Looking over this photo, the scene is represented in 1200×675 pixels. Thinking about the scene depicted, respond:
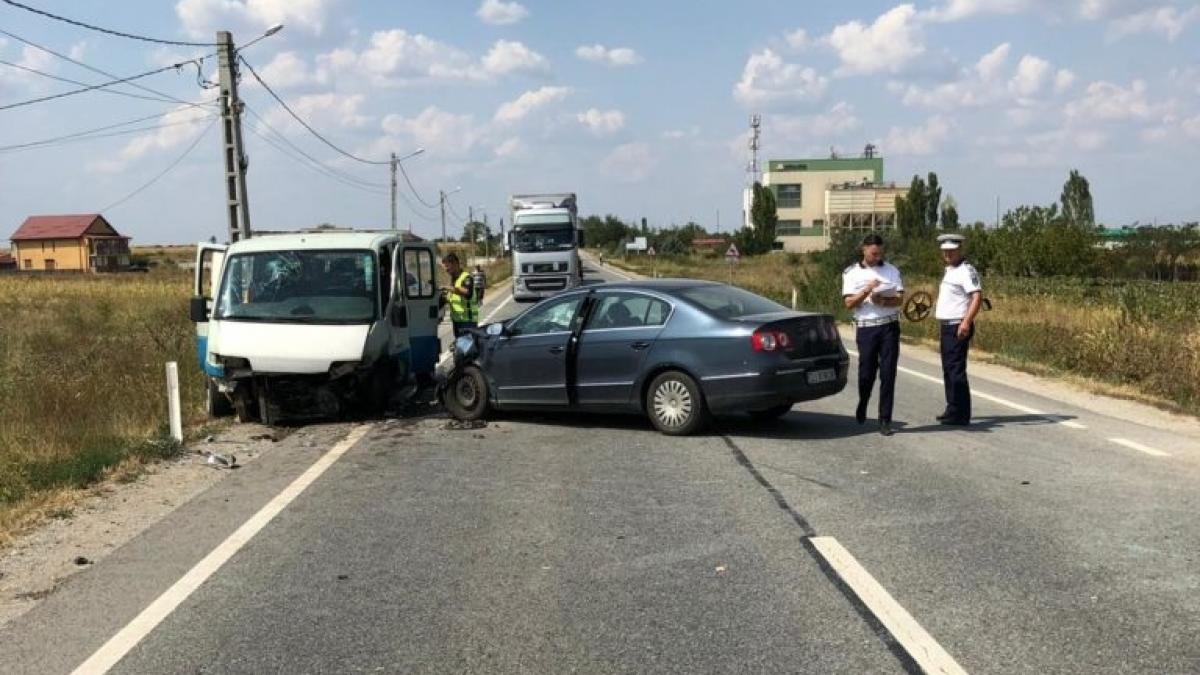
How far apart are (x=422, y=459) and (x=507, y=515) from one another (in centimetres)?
228

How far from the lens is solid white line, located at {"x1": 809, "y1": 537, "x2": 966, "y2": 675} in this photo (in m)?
3.97

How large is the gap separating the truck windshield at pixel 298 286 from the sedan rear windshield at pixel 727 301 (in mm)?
3422

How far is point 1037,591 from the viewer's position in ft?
15.7

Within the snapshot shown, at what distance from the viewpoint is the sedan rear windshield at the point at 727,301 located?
9.40 metres

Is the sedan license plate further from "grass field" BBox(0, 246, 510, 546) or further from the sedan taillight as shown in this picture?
"grass field" BBox(0, 246, 510, 546)

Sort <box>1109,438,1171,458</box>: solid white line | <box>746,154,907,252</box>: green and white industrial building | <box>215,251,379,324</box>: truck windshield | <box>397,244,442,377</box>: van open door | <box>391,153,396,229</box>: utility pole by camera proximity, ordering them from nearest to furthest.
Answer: <box>1109,438,1171,458</box>: solid white line < <box>215,251,379,324</box>: truck windshield < <box>397,244,442,377</box>: van open door < <box>391,153,396,229</box>: utility pole < <box>746,154,907,252</box>: green and white industrial building

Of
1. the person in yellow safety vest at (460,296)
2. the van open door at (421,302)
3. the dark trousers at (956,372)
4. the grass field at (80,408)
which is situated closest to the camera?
the grass field at (80,408)

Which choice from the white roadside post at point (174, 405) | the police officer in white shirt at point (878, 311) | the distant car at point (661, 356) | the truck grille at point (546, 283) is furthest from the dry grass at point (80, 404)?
the truck grille at point (546, 283)

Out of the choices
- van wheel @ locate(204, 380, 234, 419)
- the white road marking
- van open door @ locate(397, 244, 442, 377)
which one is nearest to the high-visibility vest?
van open door @ locate(397, 244, 442, 377)

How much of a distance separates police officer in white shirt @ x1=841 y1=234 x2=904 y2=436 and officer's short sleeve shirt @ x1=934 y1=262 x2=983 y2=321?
649mm

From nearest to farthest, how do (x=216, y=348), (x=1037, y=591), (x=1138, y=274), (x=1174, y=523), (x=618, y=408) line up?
1. (x=1037, y=591)
2. (x=1174, y=523)
3. (x=618, y=408)
4. (x=216, y=348)
5. (x=1138, y=274)

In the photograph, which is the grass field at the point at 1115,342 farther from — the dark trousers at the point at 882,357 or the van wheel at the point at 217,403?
the van wheel at the point at 217,403

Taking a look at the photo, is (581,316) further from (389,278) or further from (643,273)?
(643,273)

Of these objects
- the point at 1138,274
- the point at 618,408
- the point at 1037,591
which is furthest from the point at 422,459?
the point at 1138,274
